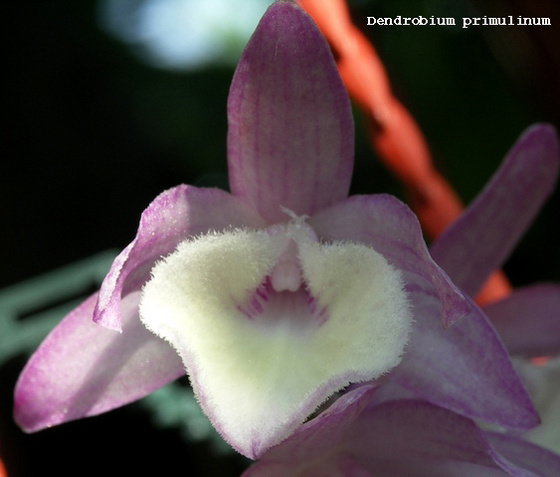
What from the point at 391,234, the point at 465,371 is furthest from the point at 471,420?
the point at 391,234

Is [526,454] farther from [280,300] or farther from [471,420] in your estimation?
[280,300]

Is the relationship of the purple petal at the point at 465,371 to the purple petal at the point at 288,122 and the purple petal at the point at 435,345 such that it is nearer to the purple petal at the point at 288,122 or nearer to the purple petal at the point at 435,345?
the purple petal at the point at 435,345

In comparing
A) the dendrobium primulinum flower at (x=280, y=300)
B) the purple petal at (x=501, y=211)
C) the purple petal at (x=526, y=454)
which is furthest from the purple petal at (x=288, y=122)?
the purple petal at (x=526, y=454)

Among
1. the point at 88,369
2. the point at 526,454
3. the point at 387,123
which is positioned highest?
the point at 387,123

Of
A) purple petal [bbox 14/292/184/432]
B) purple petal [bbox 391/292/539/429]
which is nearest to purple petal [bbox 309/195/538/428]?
purple petal [bbox 391/292/539/429]

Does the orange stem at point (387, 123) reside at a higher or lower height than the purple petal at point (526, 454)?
higher
